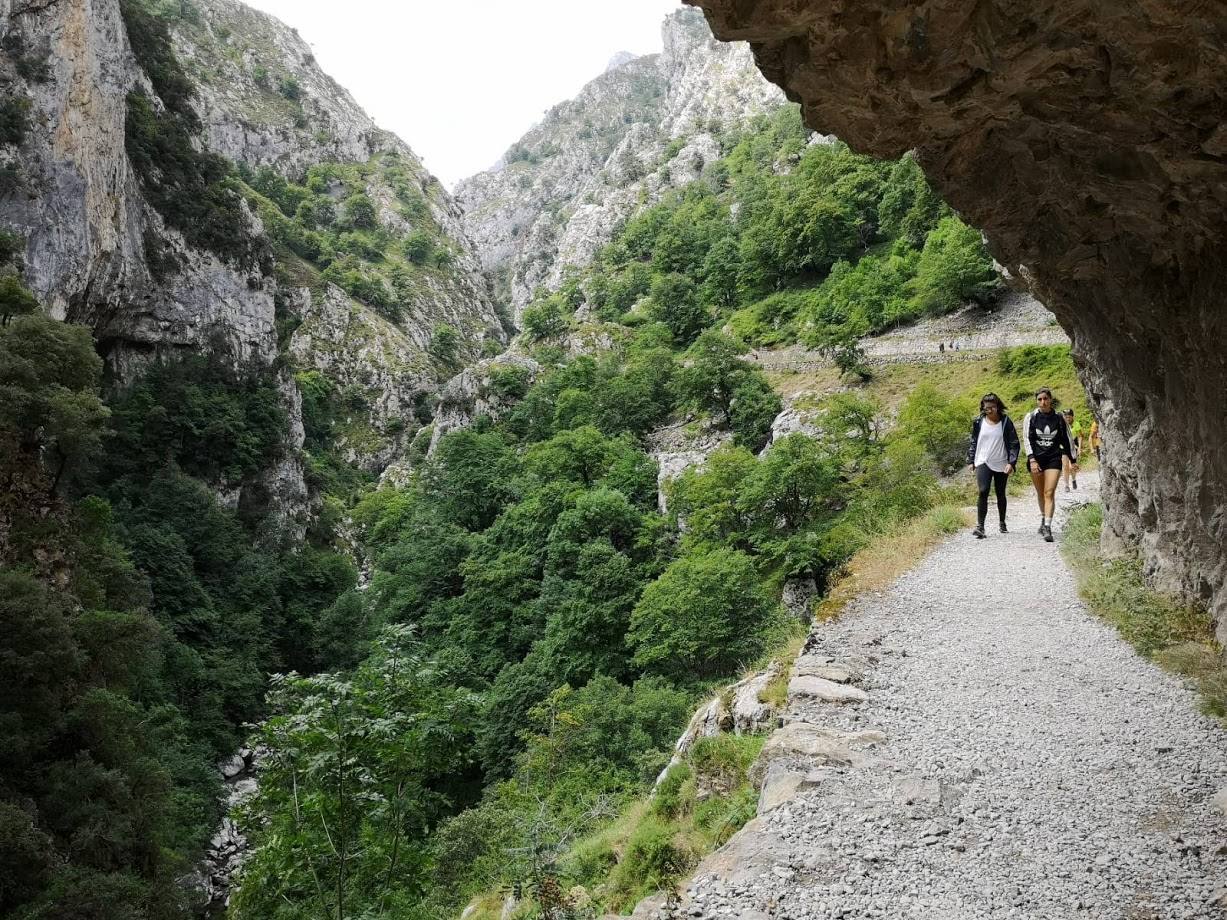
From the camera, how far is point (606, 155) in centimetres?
16288

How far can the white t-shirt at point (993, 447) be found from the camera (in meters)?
9.91

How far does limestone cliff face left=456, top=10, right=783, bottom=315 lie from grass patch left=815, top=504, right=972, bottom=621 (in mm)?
95051

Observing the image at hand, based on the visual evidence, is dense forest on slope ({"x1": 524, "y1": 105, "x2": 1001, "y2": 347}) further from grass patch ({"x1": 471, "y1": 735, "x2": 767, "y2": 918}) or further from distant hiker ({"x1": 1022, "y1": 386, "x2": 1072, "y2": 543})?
grass patch ({"x1": 471, "y1": 735, "x2": 767, "y2": 918})

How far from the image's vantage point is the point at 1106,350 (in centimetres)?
744

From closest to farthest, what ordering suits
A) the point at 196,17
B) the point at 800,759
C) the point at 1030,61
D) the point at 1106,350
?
1. the point at 1030,61
2. the point at 800,759
3. the point at 1106,350
4. the point at 196,17

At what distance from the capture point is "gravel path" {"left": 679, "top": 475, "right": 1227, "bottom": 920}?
379 centimetres

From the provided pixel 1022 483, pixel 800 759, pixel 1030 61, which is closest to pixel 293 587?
pixel 1022 483

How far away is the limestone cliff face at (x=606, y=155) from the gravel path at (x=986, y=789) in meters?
101

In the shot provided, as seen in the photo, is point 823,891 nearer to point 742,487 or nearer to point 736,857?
point 736,857

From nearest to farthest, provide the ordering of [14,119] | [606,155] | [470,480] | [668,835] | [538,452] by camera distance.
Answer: [668,835] → [14,119] → [538,452] → [470,480] → [606,155]

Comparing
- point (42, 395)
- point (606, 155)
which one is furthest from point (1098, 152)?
point (606, 155)

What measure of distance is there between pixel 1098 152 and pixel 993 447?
6.05 meters

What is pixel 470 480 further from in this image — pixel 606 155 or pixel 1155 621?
pixel 606 155

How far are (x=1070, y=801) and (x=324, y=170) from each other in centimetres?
11138
